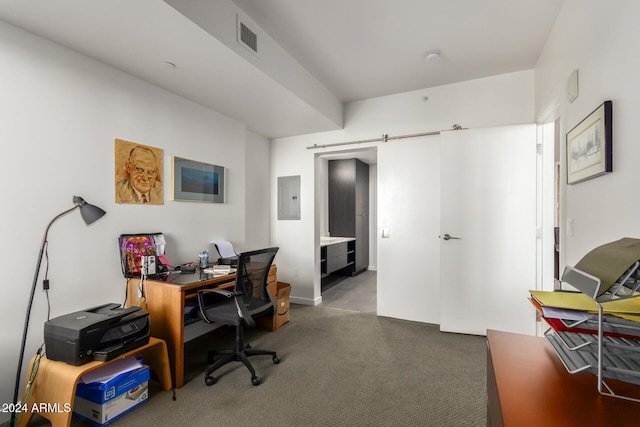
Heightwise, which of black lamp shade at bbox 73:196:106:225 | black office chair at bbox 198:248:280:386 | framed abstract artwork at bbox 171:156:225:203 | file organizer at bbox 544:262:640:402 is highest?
framed abstract artwork at bbox 171:156:225:203

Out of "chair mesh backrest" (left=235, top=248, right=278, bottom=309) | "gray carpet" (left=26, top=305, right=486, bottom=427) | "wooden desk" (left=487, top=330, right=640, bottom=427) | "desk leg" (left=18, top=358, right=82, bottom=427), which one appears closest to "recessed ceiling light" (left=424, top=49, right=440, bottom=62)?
"chair mesh backrest" (left=235, top=248, right=278, bottom=309)

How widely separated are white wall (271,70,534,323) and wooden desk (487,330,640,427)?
2.57m

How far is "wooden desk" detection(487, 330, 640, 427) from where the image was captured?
0.65 meters

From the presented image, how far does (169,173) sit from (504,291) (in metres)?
3.48

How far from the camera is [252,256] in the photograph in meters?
2.32

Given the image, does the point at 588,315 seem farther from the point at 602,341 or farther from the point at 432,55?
the point at 432,55

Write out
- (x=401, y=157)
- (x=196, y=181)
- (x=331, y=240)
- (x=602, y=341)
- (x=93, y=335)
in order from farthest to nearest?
(x=331, y=240), (x=401, y=157), (x=196, y=181), (x=93, y=335), (x=602, y=341)

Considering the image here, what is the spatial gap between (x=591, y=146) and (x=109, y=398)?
10.0 ft

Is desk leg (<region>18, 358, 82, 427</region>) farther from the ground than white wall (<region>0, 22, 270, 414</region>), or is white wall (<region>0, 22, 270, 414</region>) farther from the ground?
white wall (<region>0, 22, 270, 414</region>)

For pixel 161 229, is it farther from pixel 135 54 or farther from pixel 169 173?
pixel 135 54

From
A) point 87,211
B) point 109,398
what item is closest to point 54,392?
point 109,398

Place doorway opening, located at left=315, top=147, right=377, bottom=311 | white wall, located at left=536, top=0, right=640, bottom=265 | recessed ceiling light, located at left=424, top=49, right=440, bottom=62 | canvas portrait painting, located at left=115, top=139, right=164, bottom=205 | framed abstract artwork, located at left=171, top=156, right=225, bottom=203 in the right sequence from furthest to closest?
doorway opening, located at left=315, top=147, right=377, bottom=311 → framed abstract artwork, located at left=171, top=156, right=225, bottom=203 → recessed ceiling light, located at left=424, top=49, right=440, bottom=62 → canvas portrait painting, located at left=115, top=139, right=164, bottom=205 → white wall, located at left=536, top=0, right=640, bottom=265

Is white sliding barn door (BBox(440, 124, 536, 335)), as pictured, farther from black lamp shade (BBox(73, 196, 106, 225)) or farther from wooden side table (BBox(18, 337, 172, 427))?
black lamp shade (BBox(73, 196, 106, 225))

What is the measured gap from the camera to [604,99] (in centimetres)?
144
